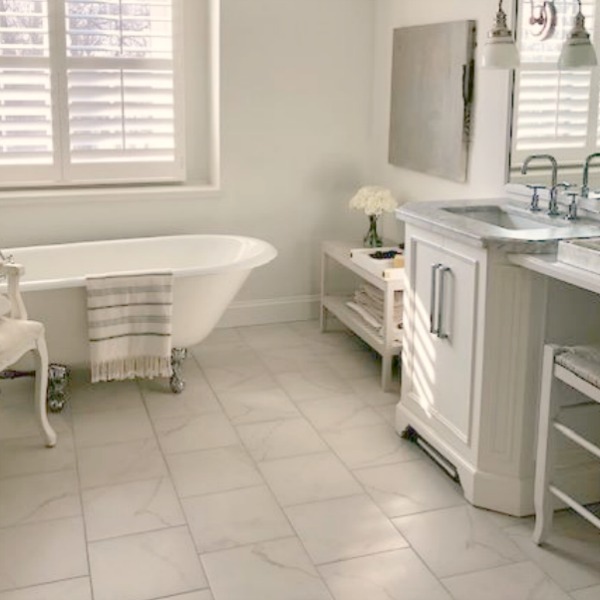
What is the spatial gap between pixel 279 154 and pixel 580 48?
209cm

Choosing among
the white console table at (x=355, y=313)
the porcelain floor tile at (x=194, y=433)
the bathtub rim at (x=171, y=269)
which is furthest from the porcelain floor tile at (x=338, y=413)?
the bathtub rim at (x=171, y=269)

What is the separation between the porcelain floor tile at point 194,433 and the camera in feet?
11.4

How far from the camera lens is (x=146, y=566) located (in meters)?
2.61

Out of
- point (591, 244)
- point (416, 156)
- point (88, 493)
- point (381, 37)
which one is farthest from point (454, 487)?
point (381, 37)

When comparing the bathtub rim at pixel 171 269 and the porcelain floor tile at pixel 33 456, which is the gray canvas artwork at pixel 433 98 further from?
the porcelain floor tile at pixel 33 456

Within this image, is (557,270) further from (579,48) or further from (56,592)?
(56,592)

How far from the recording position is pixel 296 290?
5152 mm

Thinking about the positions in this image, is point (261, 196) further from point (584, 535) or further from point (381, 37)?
point (584, 535)

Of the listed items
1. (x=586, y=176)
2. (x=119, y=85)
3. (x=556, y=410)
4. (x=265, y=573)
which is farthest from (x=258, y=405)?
(x=119, y=85)

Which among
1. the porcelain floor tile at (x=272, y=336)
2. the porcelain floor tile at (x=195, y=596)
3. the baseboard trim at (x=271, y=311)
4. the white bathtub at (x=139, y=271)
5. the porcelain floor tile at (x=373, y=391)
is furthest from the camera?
the baseboard trim at (x=271, y=311)

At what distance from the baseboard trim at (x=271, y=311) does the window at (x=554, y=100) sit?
1.82 m

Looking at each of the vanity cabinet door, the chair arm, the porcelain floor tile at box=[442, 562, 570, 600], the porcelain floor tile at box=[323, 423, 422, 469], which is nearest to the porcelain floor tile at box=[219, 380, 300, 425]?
the porcelain floor tile at box=[323, 423, 422, 469]

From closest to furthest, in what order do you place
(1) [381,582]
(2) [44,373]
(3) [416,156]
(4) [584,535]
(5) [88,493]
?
(1) [381,582]
(4) [584,535]
(5) [88,493]
(2) [44,373]
(3) [416,156]

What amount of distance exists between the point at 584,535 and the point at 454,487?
494 mm
